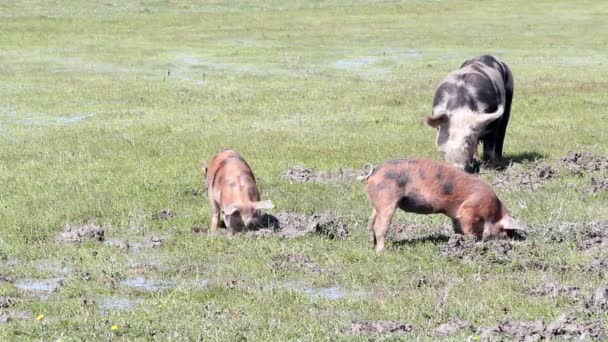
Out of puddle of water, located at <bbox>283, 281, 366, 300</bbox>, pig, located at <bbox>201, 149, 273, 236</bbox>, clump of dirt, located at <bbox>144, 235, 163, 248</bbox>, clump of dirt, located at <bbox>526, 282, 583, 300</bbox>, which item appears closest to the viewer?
clump of dirt, located at <bbox>526, 282, 583, 300</bbox>

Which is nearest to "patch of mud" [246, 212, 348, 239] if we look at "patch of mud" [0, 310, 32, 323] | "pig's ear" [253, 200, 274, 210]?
"pig's ear" [253, 200, 274, 210]

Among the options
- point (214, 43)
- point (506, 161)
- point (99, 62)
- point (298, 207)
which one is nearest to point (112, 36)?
point (214, 43)

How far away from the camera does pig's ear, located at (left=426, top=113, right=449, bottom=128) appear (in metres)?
14.8

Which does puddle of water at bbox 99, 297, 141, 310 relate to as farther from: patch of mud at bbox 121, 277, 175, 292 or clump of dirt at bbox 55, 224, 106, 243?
clump of dirt at bbox 55, 224, 106, 243

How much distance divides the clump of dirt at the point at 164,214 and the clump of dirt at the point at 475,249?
3478mm

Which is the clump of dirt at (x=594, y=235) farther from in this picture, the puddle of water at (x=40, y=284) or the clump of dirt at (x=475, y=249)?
the puddle of water at (x=40, y=284)

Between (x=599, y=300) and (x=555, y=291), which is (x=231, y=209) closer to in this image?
(x=555, y=291)

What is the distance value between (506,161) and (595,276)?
7.08 m

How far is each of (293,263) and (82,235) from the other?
2601 millimetres

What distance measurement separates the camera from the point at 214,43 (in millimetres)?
37344

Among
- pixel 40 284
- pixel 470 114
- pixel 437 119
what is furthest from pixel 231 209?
pixel 470 114

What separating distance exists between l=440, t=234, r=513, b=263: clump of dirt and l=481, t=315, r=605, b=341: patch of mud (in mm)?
2111

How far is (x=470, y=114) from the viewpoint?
49.2ft

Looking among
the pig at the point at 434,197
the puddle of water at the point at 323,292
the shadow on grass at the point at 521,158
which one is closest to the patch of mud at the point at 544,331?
the puddle of water at the point at 323,292
